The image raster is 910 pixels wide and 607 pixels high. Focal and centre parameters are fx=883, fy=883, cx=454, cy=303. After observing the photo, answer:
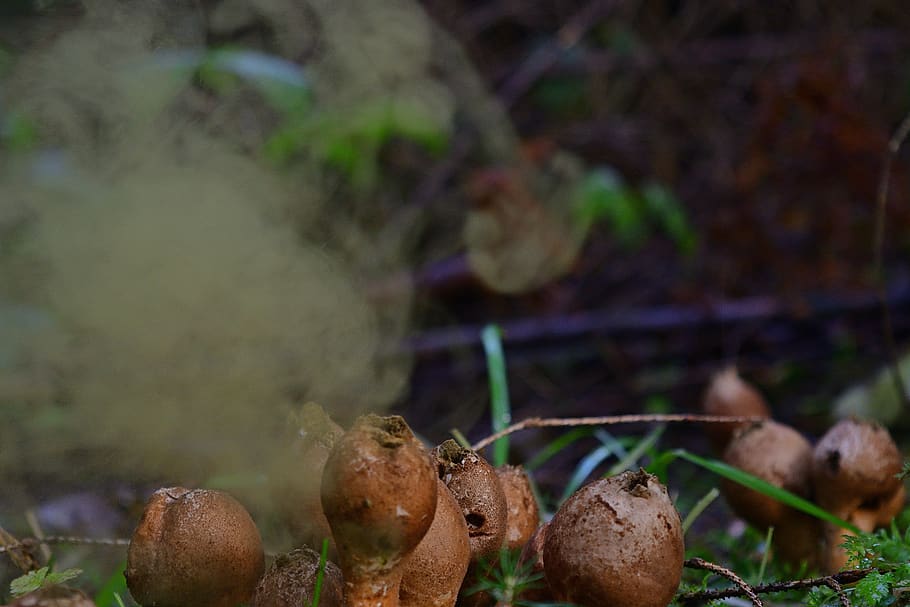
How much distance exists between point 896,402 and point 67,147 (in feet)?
9.18

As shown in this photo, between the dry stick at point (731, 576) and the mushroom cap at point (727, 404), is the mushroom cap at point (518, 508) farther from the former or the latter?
the mushroom cap at point (727, 404)

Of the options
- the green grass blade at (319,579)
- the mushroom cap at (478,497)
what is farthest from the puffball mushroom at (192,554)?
the mushroom cap at (478,497)

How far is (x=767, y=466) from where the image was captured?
1293 millimetres

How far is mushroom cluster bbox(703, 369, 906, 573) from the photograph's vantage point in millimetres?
1206

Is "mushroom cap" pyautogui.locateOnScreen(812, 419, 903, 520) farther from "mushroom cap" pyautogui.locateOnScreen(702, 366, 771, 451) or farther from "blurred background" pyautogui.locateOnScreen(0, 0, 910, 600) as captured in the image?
"blurred background" pyautogui.locateOnScreen(0, 0, 910, 600)

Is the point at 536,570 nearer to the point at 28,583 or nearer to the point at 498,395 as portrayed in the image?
the point at 28,583

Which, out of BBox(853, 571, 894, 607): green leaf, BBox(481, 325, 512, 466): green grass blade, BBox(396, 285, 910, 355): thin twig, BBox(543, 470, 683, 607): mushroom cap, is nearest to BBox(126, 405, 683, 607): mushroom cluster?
BBox(543, 470, 683, 607): mushroom cap

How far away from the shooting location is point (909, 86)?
5160mm

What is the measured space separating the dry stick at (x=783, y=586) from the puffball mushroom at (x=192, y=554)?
52 centimetres

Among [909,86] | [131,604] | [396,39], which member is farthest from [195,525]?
[909,86]

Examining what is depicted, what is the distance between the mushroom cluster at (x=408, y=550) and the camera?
2.69 ft

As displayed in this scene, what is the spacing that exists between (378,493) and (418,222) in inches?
171

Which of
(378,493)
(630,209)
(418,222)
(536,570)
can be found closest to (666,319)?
(630,209)

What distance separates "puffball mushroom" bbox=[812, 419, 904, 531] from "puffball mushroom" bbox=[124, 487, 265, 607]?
2.57 ft
